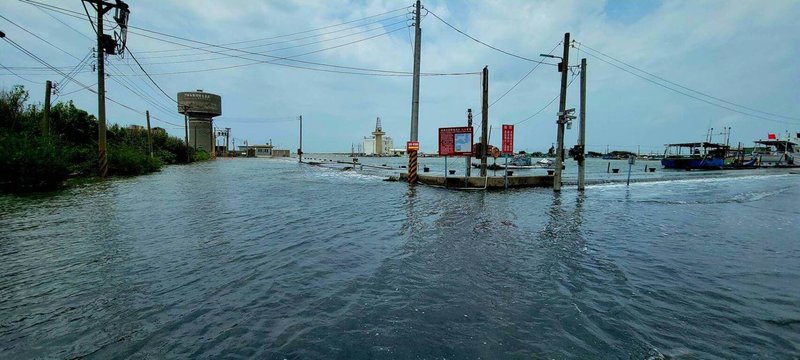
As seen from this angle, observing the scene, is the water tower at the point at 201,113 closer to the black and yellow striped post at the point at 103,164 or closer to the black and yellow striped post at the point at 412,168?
the black and yellow striped post at the point at 103,164

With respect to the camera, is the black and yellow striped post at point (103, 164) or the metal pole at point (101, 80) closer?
the metal pole at point (101, 80)

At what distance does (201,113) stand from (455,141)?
73.1 metres

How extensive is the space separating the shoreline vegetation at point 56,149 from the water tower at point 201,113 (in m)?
32.0

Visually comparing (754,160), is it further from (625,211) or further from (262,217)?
(262,217)

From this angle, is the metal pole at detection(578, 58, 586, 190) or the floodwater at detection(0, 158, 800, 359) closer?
the floodwater at detection(0, 158, 800, 359)

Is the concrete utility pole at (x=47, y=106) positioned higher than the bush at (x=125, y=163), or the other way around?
the concrete utility pole at (x=47, y=106)

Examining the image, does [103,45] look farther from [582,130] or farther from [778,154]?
[778,154]

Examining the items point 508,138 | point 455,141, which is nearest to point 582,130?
point 508,138

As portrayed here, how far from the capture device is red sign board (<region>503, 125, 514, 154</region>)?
20625 mm

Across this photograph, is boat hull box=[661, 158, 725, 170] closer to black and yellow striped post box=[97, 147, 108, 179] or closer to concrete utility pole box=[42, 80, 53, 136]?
black and yellow striped post box=[97, 147, 108, 179]

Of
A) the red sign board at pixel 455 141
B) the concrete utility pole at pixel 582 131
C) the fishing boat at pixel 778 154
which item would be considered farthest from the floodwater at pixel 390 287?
the fishing boat at pixel 778 154

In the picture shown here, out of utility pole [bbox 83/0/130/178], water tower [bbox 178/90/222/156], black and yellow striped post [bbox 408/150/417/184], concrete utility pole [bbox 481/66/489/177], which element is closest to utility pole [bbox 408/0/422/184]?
black and yellow striped post [bbox 408/150/417/184]

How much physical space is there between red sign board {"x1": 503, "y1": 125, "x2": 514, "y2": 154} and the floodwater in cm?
1075

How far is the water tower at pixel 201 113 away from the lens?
246 ft
